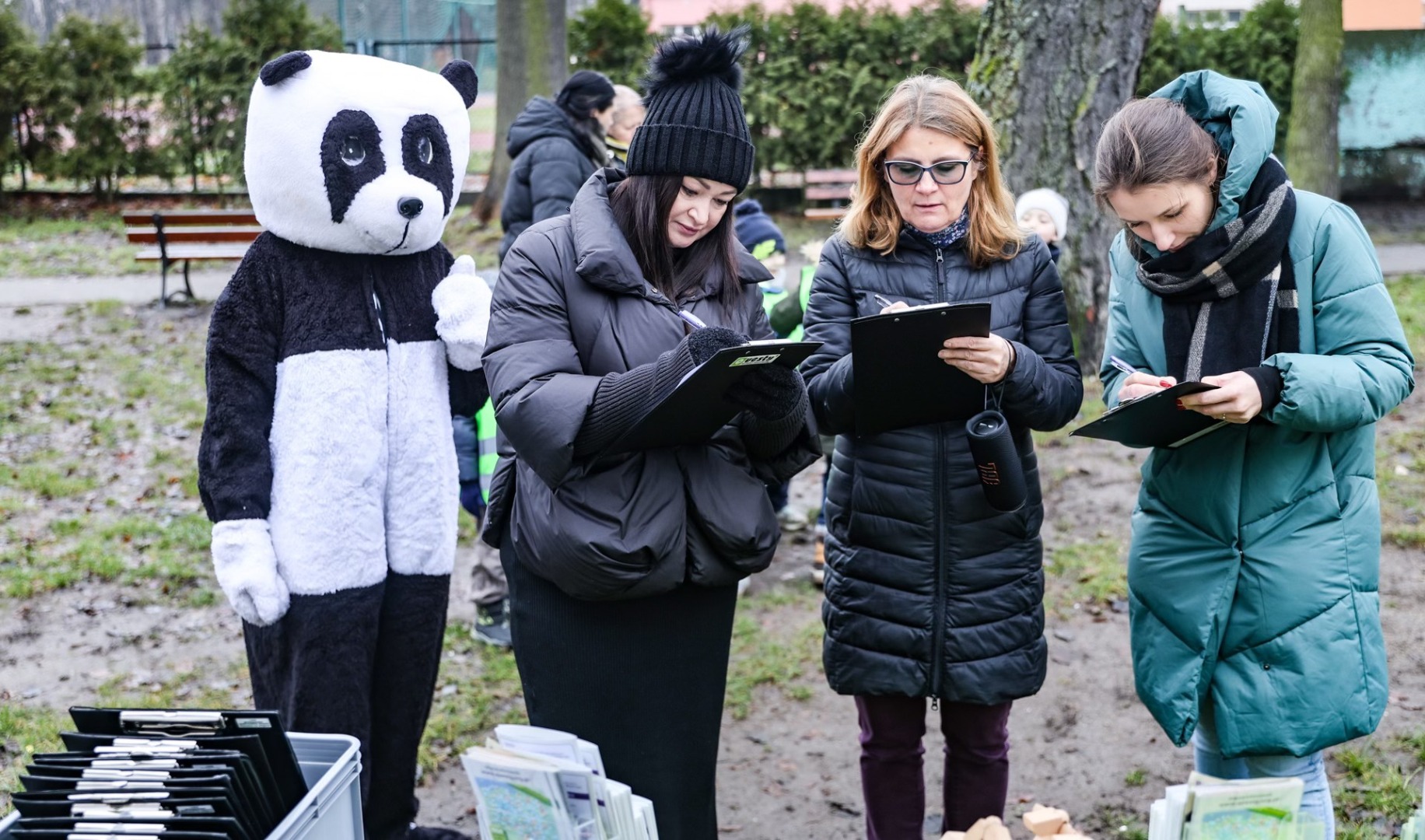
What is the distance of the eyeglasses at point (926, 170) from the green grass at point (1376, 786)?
209 cm

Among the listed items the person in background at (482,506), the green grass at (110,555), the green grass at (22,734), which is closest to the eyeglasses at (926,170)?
the person in background at (482,506)

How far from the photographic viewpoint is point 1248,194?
101 inches

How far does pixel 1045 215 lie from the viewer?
16.1 ft

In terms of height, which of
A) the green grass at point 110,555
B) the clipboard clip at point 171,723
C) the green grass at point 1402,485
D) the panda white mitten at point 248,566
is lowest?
the green grass at point 110,555

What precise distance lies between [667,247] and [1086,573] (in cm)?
338

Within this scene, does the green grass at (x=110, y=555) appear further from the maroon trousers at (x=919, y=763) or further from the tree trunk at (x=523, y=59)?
the tree trunk at (x=523, y=59)

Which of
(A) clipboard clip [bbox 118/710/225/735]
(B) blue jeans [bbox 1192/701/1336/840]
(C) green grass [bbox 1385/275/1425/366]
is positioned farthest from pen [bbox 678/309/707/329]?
(C) green grass [bbox 1385/275/1425/366]

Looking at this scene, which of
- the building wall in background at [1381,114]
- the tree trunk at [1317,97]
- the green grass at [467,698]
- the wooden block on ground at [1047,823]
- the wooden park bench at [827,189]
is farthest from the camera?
the building wall in background at [1381,114]

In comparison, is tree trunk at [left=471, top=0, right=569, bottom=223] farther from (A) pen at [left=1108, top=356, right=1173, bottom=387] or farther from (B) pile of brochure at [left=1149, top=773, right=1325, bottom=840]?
(B) pile of brochure at [left=1149, top=773, right=1325, bottom=840]

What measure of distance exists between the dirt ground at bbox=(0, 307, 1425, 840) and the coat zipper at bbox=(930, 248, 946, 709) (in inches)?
38.8

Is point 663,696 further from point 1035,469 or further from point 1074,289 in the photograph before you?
point 1074,289

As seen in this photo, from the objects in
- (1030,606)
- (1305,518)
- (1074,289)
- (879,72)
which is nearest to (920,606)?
(1030,606)

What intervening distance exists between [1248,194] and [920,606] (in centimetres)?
115

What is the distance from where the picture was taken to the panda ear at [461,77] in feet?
11.2
